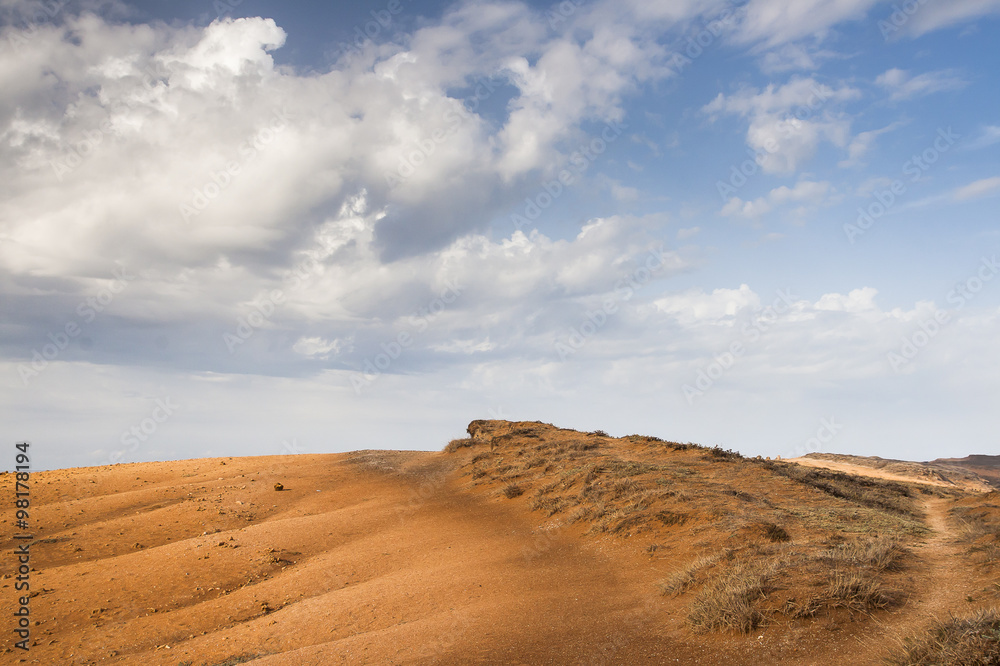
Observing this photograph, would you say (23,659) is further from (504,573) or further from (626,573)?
(626,573)

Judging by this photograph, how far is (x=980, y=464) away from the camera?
5872 centimetres

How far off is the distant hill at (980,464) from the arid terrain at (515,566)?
1349 inches

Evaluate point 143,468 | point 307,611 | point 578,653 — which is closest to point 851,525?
point 578,653

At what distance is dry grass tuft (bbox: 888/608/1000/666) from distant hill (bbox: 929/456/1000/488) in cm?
5135

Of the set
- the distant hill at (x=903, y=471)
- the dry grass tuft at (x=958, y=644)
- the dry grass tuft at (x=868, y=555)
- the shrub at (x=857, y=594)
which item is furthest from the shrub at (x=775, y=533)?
the distant hill at (x=903, y=471)

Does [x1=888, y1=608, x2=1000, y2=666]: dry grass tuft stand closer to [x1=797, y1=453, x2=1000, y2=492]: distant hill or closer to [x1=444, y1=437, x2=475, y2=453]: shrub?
[x1=444, y1=437, x2=475, y2=453]: shrub

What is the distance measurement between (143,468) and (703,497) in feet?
79.1

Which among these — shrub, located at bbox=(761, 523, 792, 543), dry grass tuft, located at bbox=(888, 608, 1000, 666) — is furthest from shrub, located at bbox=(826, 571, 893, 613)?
shrub, located at bbox=(761, 523, 792, 543)

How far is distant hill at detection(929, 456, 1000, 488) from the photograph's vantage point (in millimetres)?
48094

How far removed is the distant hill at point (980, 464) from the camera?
158 feet

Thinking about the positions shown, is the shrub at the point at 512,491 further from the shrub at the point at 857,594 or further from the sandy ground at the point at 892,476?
the sandy ground at the point at 892,476

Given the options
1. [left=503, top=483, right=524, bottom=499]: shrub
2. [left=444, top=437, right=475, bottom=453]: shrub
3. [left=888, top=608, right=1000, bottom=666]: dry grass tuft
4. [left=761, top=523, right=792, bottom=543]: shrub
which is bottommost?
[left=888, top=608, right=1000, bottom=666]: dry grass tuft

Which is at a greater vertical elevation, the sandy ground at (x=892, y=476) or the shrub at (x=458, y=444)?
the shrub at (x=458, y=444)

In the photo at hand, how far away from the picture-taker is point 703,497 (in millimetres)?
14898
